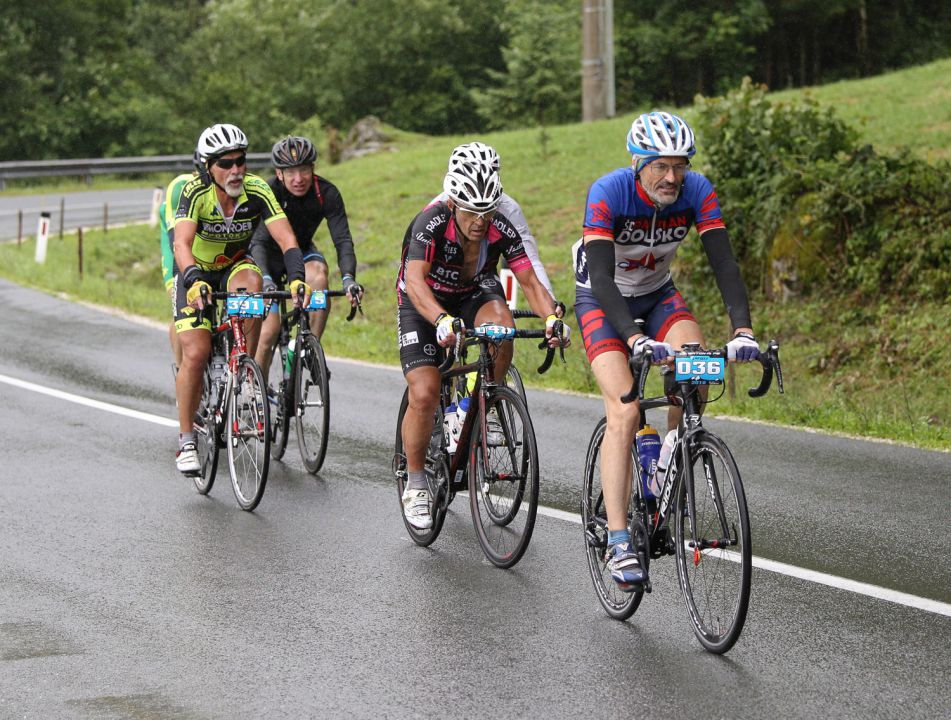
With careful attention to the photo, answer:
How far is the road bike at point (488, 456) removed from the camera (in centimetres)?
686

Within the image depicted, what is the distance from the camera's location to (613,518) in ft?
19.9

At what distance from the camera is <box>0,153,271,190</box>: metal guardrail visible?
40.9 meters

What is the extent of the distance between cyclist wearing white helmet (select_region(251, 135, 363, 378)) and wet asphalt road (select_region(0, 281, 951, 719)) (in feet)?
3.26

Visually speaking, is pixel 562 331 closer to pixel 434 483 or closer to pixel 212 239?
pixel 434 483

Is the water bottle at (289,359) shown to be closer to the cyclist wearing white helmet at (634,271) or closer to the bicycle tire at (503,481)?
the bicycle tire at (503,481)

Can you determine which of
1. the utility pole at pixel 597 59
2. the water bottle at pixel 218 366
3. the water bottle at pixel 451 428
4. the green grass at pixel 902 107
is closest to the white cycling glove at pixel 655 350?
the water bottle at pixel 451 428

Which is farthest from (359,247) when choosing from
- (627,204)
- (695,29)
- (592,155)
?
(695,29)

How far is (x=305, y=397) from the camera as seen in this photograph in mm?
9750

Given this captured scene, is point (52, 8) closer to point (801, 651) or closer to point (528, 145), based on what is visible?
point (528, 145)

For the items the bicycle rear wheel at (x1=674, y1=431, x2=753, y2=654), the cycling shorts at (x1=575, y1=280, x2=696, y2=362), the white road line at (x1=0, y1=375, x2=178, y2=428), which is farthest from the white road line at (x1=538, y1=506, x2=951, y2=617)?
the white road line at (x1=0, y1=375, x2=178, y2=428)

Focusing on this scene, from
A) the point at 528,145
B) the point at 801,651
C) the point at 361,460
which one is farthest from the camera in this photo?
the point at 528,145

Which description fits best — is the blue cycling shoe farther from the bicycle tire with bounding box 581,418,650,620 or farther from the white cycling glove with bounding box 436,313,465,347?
the white cycling glove with bounding box 436,313,465,347

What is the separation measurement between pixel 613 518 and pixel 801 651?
0.95 m

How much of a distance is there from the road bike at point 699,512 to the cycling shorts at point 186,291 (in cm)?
381
